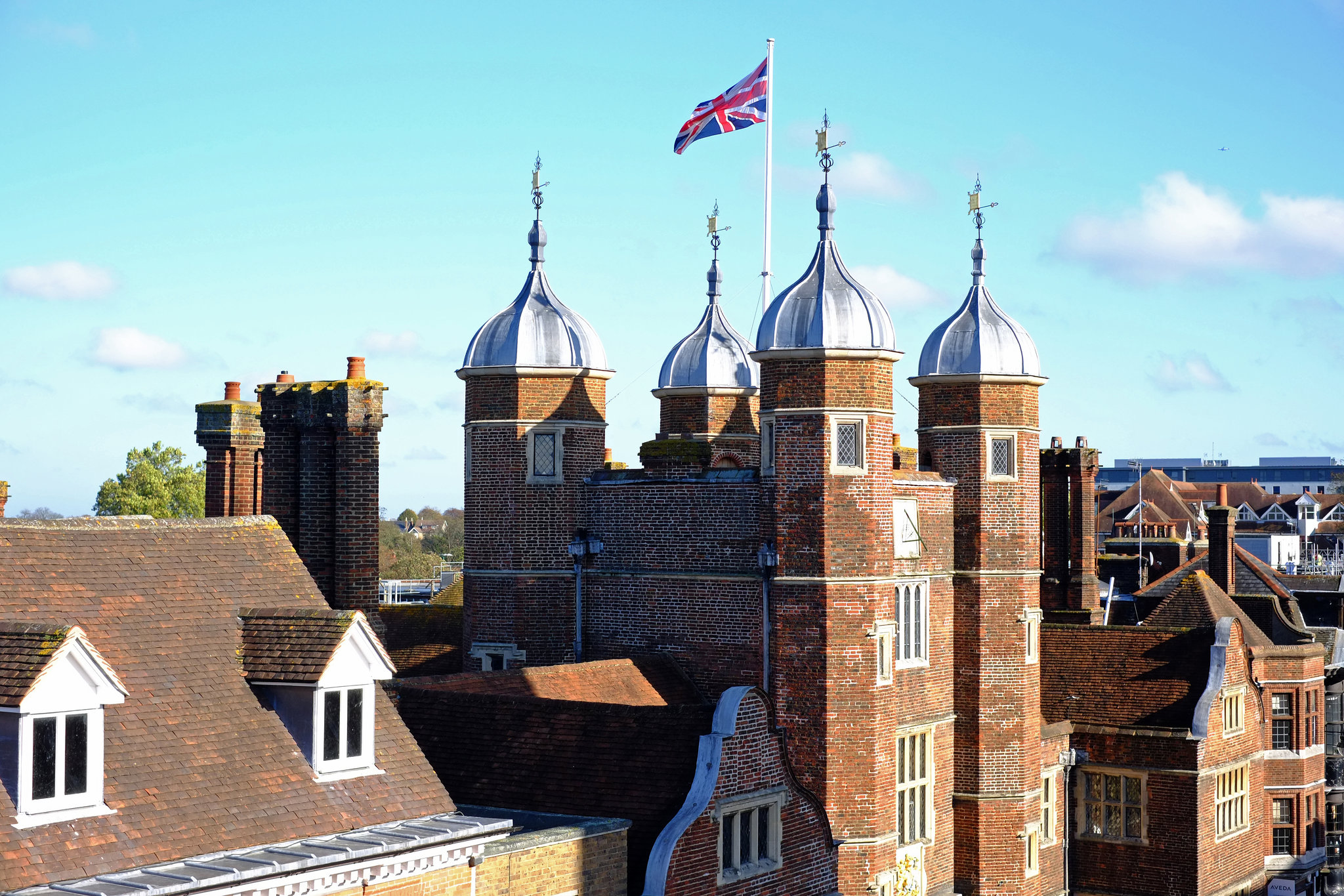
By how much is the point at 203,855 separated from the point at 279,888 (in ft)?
2.42

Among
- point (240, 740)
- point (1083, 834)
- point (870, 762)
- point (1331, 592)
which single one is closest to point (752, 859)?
point (870, 762)

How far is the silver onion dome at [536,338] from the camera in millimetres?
28938

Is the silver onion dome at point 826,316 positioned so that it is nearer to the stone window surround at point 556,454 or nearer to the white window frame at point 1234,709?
the stone window surround at point 556,454

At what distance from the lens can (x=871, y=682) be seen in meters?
25.6

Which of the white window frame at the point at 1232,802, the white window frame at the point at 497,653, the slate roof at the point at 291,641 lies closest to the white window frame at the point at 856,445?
the white window frame at the point at 497,653

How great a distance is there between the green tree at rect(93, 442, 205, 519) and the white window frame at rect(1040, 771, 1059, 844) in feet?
153

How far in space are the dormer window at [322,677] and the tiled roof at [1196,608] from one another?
92.1 ft

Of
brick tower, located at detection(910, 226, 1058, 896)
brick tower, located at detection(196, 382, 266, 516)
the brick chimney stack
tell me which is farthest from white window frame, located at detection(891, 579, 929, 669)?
the brick chimney stack

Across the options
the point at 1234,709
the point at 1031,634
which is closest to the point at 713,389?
the point at 1031,634

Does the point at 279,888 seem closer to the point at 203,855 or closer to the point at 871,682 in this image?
the point at 203,855

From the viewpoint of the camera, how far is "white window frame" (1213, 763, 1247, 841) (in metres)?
35.8

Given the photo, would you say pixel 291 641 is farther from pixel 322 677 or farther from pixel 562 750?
pixel 562 750

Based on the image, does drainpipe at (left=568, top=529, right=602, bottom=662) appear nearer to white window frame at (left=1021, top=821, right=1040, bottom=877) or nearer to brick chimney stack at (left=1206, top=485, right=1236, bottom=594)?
white window frame at (left=1021, top=821, right=1040, bottom=877)

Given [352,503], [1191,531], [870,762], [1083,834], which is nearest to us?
[352,503]
